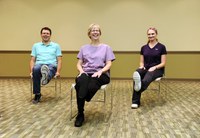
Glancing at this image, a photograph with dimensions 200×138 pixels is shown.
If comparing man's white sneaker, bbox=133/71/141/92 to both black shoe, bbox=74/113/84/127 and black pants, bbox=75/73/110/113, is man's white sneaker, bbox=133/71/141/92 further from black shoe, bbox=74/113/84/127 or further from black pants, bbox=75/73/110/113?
black shoe, bbox=74/113/84/127

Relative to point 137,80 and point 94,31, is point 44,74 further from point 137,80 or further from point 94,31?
point 137,80

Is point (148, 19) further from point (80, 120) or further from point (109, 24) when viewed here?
point (80, 120)

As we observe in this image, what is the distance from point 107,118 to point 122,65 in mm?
3976

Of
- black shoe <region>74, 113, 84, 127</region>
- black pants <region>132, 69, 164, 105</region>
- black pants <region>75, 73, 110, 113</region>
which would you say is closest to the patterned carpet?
black shoe <region>74, 113, 84, 127</region>

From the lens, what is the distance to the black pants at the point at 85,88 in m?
3.10

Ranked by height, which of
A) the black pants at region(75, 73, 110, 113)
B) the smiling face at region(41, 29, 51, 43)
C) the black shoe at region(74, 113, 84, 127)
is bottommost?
the black shoe at region(74, 113, 84, 127)

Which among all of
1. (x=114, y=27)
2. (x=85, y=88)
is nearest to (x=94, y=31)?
(x=85, y=88)

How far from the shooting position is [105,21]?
23.5 ft

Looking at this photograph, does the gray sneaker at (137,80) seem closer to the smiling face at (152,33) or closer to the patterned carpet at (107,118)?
the patterned carpet at (107,118)

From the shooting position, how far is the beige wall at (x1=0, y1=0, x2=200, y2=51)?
6992 millimetres

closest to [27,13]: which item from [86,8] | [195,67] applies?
[86,8]

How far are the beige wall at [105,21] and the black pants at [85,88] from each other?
13.2 ft

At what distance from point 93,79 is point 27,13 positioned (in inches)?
185

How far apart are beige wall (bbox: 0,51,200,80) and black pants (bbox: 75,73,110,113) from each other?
4.04m
